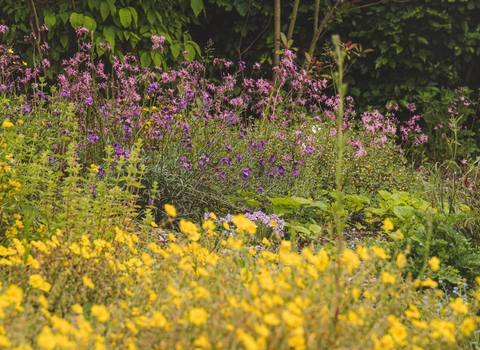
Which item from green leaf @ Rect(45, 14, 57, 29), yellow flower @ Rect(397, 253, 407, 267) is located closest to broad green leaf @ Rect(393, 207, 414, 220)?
yellow flower @ Rect(397, 253, 407, 267)

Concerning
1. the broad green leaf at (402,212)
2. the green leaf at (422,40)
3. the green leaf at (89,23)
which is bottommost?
the broad green leaf at (402,212)

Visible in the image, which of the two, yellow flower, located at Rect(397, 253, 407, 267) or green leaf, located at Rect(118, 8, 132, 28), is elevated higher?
green leaf, located at Rect(118, 8, 132, 28)

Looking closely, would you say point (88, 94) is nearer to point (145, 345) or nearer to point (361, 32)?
point (145, 345)

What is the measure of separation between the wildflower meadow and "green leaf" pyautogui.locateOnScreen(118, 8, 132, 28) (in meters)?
0.66

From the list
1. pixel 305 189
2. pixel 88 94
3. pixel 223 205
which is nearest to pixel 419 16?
pixel 305 189

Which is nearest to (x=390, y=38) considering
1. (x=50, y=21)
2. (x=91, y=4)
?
(x=91, y=4)

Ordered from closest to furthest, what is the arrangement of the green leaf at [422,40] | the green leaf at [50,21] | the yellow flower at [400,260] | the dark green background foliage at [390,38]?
the yellow flower at [400,260], the green leaf at [50,21], the green leaf at [422,40], the dark green background foliage at [390,38]

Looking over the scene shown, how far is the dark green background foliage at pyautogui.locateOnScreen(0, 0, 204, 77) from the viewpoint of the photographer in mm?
5059

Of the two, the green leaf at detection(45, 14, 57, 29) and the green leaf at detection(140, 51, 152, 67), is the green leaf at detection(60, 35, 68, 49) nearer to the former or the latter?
the green leaf at detection(45, 14, 57, 29)

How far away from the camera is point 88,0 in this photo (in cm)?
507

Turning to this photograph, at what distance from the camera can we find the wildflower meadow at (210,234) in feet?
4.45

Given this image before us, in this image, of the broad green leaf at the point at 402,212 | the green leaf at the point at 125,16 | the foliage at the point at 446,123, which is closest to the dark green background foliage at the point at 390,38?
the foliage at the point at 446,123

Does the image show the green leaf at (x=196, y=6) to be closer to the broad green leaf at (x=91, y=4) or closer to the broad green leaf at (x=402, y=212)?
the broad green leaf at (x=91, y=4)

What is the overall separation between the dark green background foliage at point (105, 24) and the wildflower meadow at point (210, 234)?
32 cm
